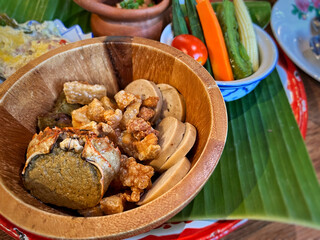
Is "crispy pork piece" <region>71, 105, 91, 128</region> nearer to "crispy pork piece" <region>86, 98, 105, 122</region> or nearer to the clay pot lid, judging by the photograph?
"crispy pork piece" <region>86, 98, 105, 122</region>

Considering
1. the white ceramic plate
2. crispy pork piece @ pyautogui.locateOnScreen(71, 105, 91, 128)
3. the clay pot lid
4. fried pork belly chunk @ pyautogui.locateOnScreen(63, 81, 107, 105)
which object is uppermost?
the clay pot lid

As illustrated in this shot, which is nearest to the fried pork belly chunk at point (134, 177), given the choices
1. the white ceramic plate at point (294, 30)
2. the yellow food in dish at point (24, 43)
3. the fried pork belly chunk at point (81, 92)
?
the fried pork belly chunk at point (81, 92)

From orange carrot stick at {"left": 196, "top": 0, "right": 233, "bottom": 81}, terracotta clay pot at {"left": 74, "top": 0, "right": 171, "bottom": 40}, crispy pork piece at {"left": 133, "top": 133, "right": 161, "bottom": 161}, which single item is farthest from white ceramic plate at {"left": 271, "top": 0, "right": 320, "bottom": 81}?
crispy pork piece at {"left": 133, "top": 133, "right": 161, "bottom": 161}

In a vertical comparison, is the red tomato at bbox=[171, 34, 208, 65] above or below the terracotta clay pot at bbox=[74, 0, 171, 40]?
below

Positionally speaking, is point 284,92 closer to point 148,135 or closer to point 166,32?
point 166,32

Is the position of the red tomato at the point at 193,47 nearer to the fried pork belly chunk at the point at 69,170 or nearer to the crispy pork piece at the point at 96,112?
the crispy pork piece at the point at 96,112
